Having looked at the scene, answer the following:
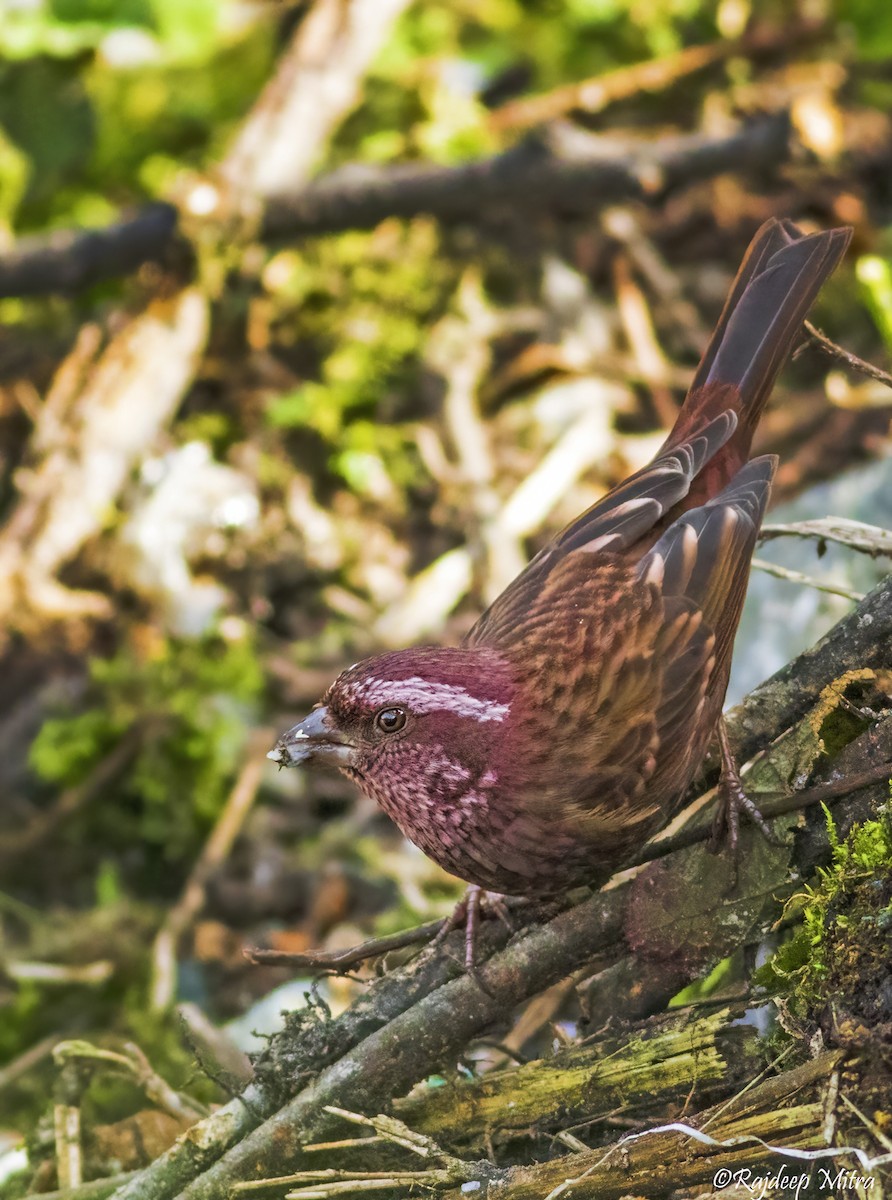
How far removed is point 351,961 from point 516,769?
609 millimetres

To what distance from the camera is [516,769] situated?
3.36 m

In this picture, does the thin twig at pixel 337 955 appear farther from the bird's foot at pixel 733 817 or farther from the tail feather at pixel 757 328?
the tail feather at pixel 757 328

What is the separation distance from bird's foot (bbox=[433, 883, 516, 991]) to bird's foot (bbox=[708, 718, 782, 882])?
57cm

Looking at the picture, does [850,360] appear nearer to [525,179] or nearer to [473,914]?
[473,914]

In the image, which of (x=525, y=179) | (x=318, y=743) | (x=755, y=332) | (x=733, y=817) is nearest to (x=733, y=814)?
(x=733, y=817)

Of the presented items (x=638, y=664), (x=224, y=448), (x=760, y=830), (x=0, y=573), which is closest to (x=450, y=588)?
(x=224, y=448)

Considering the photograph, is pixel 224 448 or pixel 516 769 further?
pixel 224 448

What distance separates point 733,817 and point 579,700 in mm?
531

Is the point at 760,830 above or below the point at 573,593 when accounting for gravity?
below

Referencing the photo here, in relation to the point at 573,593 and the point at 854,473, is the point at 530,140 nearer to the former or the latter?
the point at 854,473

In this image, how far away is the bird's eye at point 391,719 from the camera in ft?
11.3

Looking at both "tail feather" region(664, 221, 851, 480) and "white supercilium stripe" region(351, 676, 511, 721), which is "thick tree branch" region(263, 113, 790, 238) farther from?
"white supercilium stripe" region(351, 676, 511, 721)

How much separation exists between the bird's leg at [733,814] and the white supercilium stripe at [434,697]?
585 mm

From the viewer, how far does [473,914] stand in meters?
3.39
